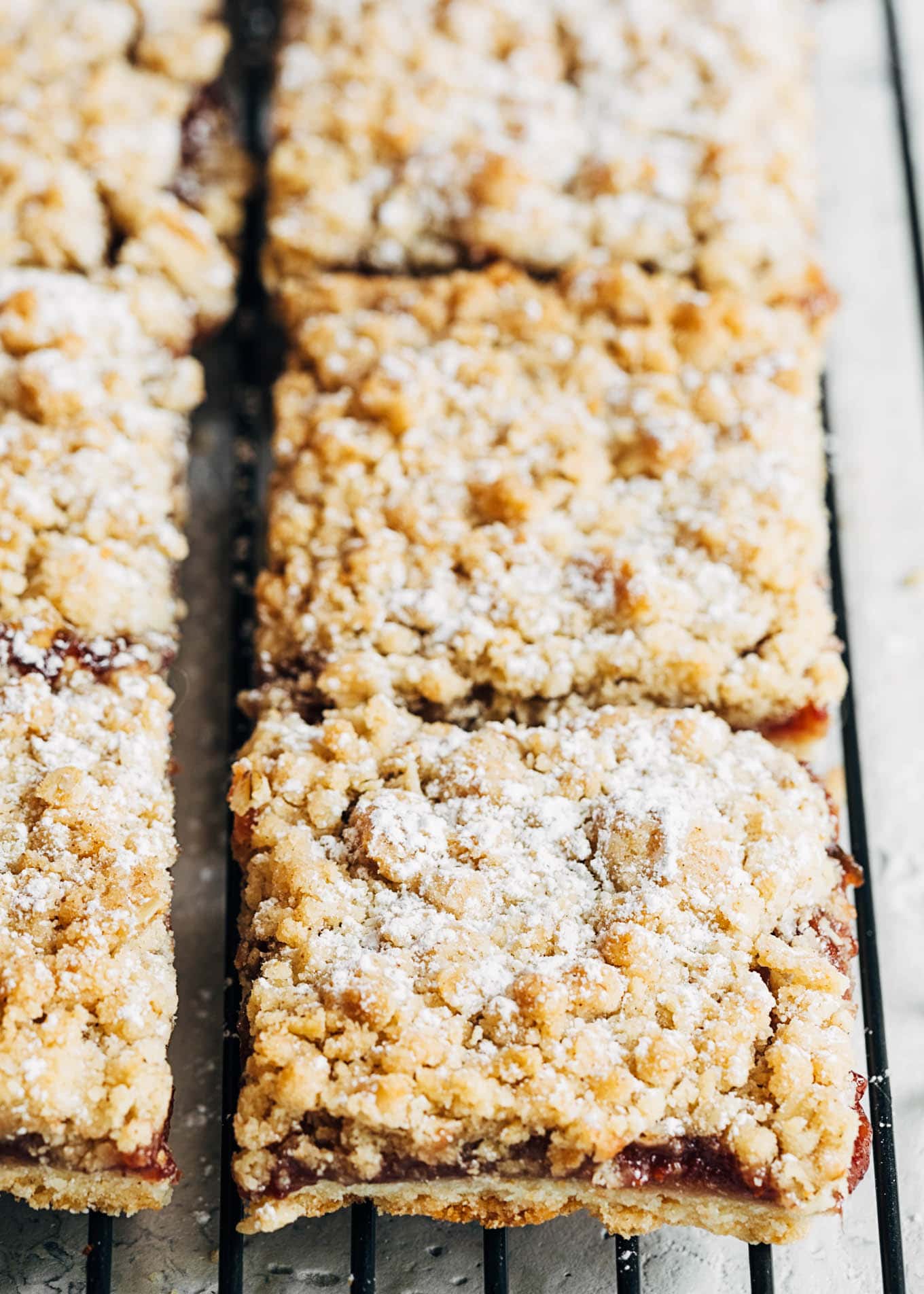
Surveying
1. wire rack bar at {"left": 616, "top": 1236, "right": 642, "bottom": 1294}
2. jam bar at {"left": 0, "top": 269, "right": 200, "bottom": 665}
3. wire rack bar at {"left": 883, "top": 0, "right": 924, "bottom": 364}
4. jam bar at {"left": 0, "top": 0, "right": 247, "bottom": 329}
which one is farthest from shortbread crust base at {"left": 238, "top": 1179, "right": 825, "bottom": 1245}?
wire rack bar at {"left": 883, "top": 0, "right": 924, "bottom": 364}

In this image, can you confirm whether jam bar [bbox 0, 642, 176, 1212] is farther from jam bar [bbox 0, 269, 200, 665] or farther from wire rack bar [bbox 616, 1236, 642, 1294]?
wire rack bar [bbox 616, 1236, 642, 1294]

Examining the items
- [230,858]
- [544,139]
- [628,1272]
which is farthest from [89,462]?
[628,1272]

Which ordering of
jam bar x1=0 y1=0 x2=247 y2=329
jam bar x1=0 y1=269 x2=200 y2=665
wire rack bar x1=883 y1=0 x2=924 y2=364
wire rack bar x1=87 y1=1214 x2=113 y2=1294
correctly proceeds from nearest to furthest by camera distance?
wire rack bar x1=87 y1=1214 x2=113 y2=1294, jam bar x1=0 y1=269 x2=200 y2=665, jam bar x1=0 y1=0 x2=247 y2=329, wire rack bar x1=883 y1=0 x2=924 y2=364

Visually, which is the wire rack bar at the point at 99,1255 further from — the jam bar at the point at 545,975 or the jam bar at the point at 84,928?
the jam bar at the point at 545,975

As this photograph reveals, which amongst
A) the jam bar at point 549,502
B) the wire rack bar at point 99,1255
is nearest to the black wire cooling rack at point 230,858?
the wire rack bar at point 99,1255

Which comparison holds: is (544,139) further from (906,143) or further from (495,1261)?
(495,1261)

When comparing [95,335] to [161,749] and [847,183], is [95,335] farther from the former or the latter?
[847,183]
